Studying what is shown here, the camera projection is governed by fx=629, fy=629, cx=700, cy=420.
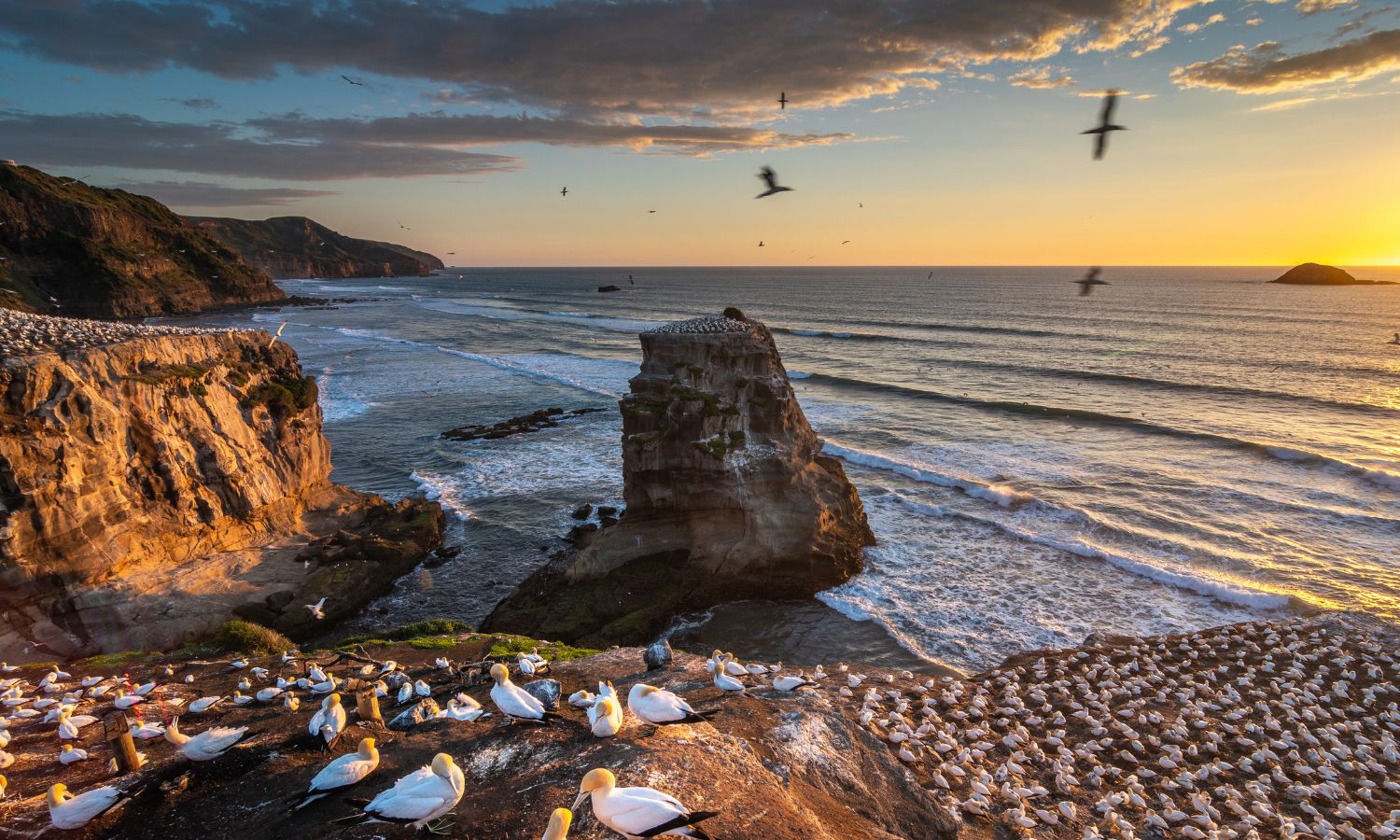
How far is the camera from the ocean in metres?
20.1

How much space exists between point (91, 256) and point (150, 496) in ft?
289

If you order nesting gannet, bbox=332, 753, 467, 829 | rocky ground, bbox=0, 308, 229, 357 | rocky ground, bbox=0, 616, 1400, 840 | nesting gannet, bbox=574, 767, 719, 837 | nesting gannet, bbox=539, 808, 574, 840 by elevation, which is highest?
rocky ground, bbox=0, 308, 229, 357

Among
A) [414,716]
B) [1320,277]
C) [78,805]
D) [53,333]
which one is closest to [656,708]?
[414,716]

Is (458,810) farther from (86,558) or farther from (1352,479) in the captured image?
(1352,479)

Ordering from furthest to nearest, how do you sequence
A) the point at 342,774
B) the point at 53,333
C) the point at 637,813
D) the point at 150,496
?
1. the point at 150,496
2. the point at 53,333
3. the point at 342,774
4. the point at 637,813

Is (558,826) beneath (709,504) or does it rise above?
above

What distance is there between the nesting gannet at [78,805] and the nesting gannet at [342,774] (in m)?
1.83

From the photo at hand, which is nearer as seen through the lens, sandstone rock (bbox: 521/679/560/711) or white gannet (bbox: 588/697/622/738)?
white gannet (bbox: 588/697/622/738)

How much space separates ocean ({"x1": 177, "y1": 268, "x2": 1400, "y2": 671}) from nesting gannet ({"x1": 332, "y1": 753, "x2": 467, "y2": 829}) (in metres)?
12.3

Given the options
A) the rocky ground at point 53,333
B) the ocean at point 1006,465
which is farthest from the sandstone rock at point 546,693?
the rocky ground at point 53,333

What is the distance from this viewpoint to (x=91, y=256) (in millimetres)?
77875

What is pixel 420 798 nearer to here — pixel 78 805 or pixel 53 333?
pixel 78 805

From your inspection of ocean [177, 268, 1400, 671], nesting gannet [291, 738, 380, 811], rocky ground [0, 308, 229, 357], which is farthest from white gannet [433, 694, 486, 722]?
rocky ground [0, 308, 229, 357]

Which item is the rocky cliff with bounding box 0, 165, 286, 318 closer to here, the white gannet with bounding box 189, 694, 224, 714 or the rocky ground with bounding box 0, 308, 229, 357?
the rocky ground with bounding box 0, 308, 229, 357
